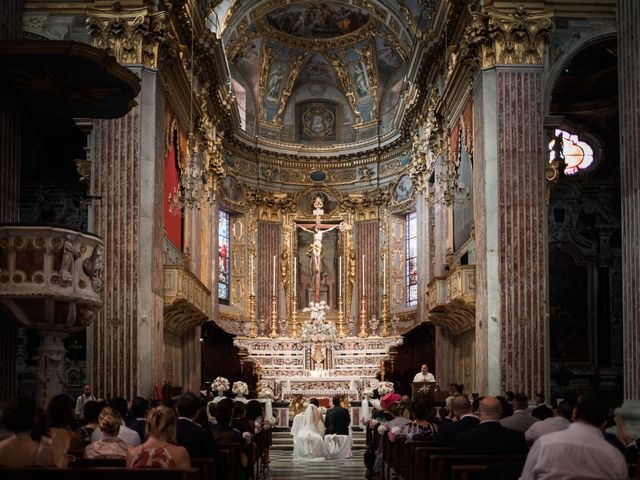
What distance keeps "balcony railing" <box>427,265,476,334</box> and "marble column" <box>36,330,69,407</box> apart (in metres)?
10.3

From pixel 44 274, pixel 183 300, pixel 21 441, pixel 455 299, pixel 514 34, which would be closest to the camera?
pixel 21 441

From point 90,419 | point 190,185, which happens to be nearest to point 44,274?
point 90,419

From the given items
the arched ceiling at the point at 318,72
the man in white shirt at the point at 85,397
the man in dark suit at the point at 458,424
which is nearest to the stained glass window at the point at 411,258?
the arched ceiling at the point at 318,72

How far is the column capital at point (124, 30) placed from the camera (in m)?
19.9

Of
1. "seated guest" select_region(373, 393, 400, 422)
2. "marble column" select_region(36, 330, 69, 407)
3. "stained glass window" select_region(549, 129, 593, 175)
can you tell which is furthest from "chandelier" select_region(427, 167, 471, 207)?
"marble column" select_region(36, 330, 69, 407)

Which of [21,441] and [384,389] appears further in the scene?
[384,389]

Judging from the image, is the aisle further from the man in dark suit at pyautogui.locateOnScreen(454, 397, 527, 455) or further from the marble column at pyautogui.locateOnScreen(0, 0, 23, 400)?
the man in dark suit at pyautogui.locateOnScreen(454, 397, 527, 455)

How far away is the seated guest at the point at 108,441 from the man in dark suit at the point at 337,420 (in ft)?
37.6

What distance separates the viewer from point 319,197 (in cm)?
3625

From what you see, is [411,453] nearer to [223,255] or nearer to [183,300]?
[183,300]

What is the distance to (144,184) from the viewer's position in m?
19.9

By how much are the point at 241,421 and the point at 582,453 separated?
8.91 m

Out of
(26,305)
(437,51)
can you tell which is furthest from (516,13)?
(26,305)

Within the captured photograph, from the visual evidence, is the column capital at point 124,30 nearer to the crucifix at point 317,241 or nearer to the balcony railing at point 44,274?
the balcony railing at point 44,274
